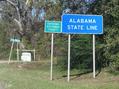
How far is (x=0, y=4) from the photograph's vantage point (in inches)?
2073

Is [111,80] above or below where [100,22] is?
below

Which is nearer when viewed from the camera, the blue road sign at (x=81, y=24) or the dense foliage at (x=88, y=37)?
the blue road sign at (x=81, y=24)

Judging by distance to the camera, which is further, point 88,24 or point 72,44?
point 72,44

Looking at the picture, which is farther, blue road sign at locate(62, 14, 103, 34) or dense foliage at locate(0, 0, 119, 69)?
dense foliage at locate(0, 0, 119, 69)

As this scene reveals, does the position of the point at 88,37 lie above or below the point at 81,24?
below

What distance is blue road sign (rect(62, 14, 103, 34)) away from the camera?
23.2 m

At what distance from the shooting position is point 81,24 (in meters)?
23.5

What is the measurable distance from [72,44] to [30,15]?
25460 millimetres

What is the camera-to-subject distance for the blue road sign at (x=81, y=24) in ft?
76.2

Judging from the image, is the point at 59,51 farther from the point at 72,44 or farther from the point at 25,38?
the point at 25,38

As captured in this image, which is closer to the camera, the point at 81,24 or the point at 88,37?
the point at 81,24

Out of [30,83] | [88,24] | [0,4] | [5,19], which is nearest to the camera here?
[30,83]

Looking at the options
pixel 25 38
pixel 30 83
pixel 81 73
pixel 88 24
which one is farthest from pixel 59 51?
pixel 25 38

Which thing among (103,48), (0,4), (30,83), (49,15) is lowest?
(30,83)
